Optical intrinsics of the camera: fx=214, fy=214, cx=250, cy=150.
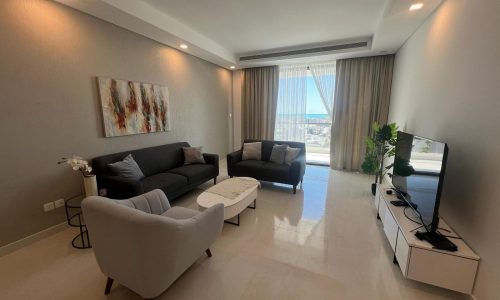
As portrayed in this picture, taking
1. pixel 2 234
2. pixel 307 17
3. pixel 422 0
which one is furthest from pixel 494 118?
pixel 2 234

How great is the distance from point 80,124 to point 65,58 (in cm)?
76

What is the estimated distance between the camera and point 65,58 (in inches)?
97.6

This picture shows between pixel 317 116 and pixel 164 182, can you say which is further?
pixel 317 116

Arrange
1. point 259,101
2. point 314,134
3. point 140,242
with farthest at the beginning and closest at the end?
1. point 259,101
2. point 314,134
3. point 140,242

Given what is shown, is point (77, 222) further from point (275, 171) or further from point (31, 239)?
point (275, 171)

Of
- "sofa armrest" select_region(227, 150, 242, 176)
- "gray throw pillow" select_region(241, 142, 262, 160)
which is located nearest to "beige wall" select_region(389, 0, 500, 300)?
"gray throw pillow" select_region(241, 142, 262, 160)

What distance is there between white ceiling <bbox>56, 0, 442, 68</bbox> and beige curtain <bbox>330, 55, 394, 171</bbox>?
0.37 meters

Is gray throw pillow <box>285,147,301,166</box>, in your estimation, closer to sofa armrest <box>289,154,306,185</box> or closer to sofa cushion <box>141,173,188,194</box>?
sofa armrest <box>289,154,306,185</box>

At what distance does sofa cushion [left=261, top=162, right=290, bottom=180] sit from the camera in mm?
3654

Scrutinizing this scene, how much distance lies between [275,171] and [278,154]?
0.42 metres

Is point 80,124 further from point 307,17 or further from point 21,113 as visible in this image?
point 307,17

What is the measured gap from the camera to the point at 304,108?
5.41m

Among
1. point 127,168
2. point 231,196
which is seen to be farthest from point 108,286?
point 127,168

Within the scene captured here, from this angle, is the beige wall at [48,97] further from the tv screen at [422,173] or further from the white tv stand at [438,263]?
the tv screen at [422,173]
